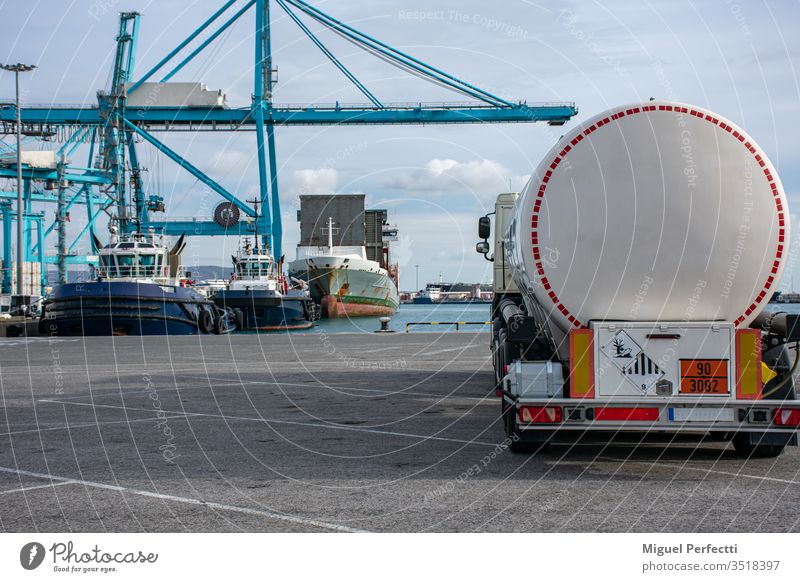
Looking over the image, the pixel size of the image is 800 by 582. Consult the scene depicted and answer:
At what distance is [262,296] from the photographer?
54.6 metres

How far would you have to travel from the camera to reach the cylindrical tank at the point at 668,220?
8.36 meters

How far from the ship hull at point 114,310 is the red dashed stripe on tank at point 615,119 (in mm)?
34723

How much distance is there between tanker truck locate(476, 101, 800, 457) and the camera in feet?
27.0

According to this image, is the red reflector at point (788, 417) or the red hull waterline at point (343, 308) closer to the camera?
the red reflector at point (788, 417)

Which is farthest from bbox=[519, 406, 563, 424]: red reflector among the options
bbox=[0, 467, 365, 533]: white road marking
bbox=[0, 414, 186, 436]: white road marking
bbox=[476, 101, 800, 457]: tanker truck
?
bbox=[0, 414, 186, 436]: white road marking

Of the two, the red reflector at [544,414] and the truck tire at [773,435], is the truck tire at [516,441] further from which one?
the truck tire at [773,435]

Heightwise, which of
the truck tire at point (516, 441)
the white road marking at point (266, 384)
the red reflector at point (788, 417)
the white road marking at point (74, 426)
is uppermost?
the red reflector at point (788, 417)

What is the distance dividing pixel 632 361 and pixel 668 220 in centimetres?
127

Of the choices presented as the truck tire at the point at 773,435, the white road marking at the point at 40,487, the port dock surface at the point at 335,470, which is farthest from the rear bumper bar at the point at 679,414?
the white road marking at the point at 40,487

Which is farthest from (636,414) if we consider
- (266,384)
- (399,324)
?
(399,324)

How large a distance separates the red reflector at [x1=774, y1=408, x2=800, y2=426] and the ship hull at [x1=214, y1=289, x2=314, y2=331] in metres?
46.7

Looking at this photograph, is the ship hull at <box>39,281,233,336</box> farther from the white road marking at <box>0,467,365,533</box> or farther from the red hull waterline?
the white road marking at <box>0,467,365,533</box>

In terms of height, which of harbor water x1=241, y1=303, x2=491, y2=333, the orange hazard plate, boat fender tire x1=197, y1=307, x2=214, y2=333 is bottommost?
harbor water x1=241, y1=303, x2=491, y2=333
